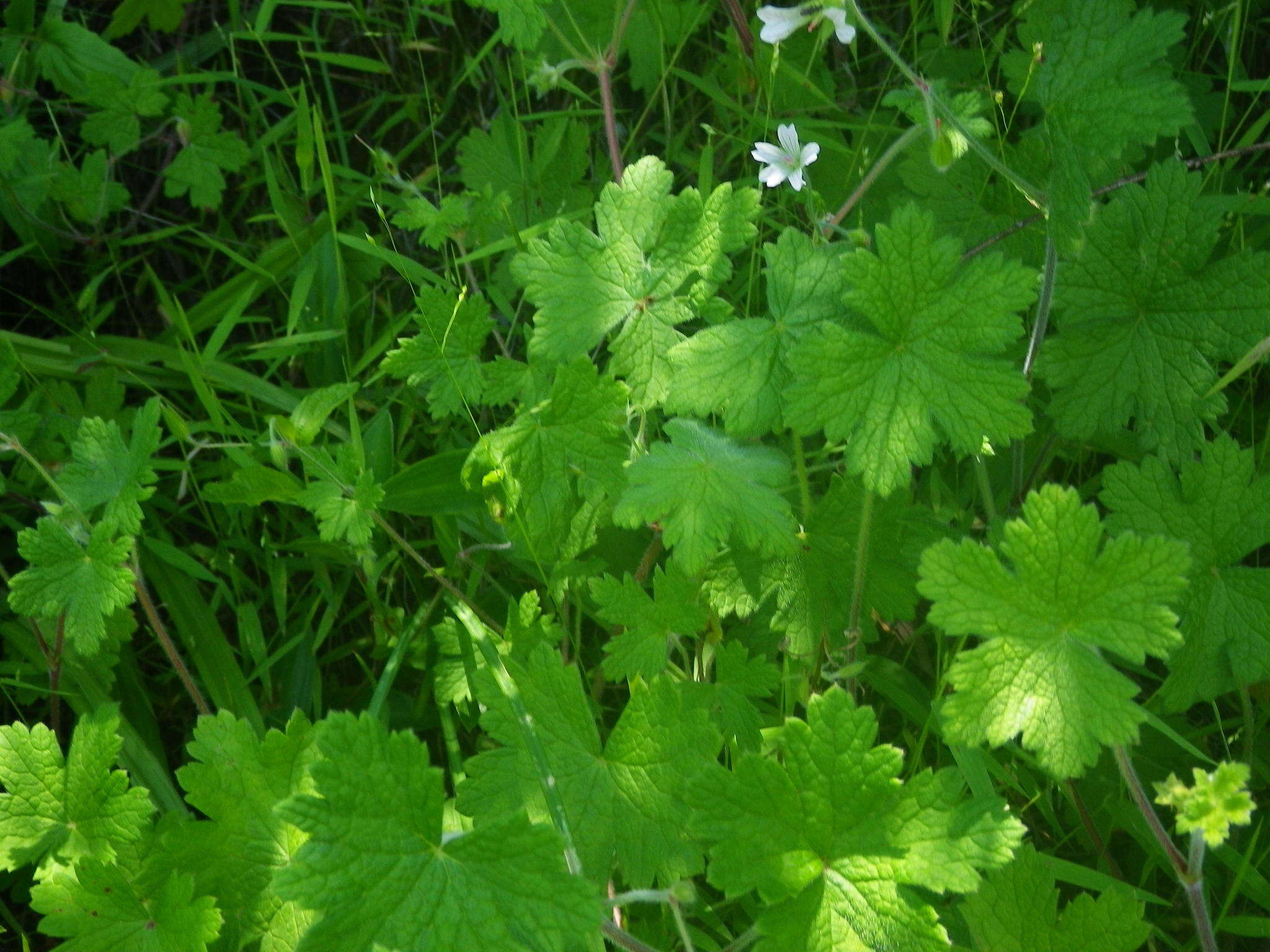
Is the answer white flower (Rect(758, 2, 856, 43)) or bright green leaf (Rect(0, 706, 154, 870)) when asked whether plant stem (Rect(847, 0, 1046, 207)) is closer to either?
white flower (Rect(758, 2, 856, 43))

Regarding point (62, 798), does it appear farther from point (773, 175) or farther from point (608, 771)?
point (773, 175)

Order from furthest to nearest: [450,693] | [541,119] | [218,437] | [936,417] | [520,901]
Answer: [541,119]
[218,437]
[450,693]
[936,417]
[520,901]

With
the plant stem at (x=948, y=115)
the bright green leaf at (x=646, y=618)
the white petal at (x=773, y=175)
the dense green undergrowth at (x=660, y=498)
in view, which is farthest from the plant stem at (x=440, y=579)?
the plant stem at (x=948, y=115)

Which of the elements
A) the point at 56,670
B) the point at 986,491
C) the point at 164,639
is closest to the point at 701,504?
the point at 986,491

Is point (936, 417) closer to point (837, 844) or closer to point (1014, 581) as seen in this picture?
point (1014, 581)

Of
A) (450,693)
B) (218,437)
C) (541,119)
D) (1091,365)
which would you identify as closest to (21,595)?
(218,437)

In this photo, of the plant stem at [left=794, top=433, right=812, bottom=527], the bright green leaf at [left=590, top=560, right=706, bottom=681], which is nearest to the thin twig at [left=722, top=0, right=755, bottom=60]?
the plant stem at [left=794, top=433, right=812, bottom=527]
